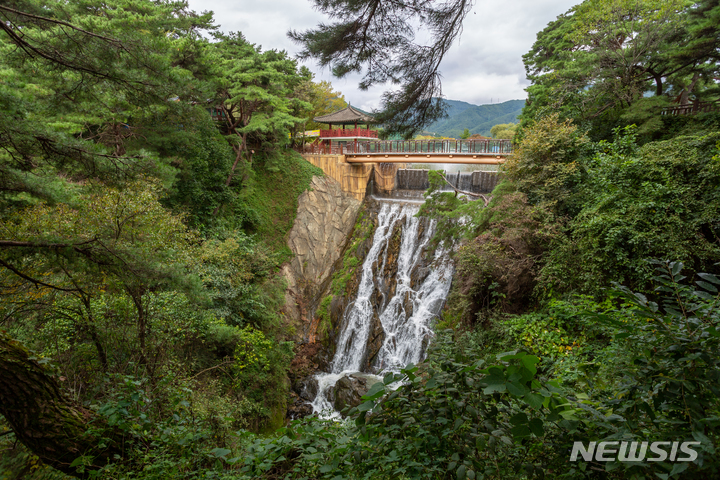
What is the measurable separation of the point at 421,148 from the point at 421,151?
0.51 ft

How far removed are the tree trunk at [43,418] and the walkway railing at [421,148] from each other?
13.2 metres

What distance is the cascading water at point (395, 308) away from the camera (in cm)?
1179

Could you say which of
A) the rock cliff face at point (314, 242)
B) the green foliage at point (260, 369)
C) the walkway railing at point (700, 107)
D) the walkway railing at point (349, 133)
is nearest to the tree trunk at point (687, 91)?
the walkway railing at point (700, 107)

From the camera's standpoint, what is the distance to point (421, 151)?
1636 cm

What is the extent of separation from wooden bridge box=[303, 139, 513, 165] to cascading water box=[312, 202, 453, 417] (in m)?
3.32

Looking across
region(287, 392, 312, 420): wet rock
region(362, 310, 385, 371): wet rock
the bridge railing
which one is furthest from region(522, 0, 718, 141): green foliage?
region(287, 392, 312, 420): wet rock

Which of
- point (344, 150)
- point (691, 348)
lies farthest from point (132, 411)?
point (344, 150)

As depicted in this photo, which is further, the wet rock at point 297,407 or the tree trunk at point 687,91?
the tree trunk at point 687,91

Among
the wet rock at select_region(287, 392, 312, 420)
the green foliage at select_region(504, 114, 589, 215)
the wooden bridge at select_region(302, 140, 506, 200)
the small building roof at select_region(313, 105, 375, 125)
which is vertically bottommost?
the wet rock at select_region(287, 392, 312, 420)

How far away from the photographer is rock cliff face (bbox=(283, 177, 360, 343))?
1497 cm

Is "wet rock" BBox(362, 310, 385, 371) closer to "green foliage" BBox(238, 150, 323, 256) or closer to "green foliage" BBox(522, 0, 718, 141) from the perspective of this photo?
"green foliage" BBox(238, 150, 323, 256)

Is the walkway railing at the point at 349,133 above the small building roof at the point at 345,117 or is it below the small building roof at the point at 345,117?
below

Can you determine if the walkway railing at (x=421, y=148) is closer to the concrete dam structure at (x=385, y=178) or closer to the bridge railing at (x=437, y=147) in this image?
the bridge railing at (x=437, y=147)

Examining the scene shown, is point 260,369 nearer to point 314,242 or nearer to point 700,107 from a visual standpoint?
point 314,242
